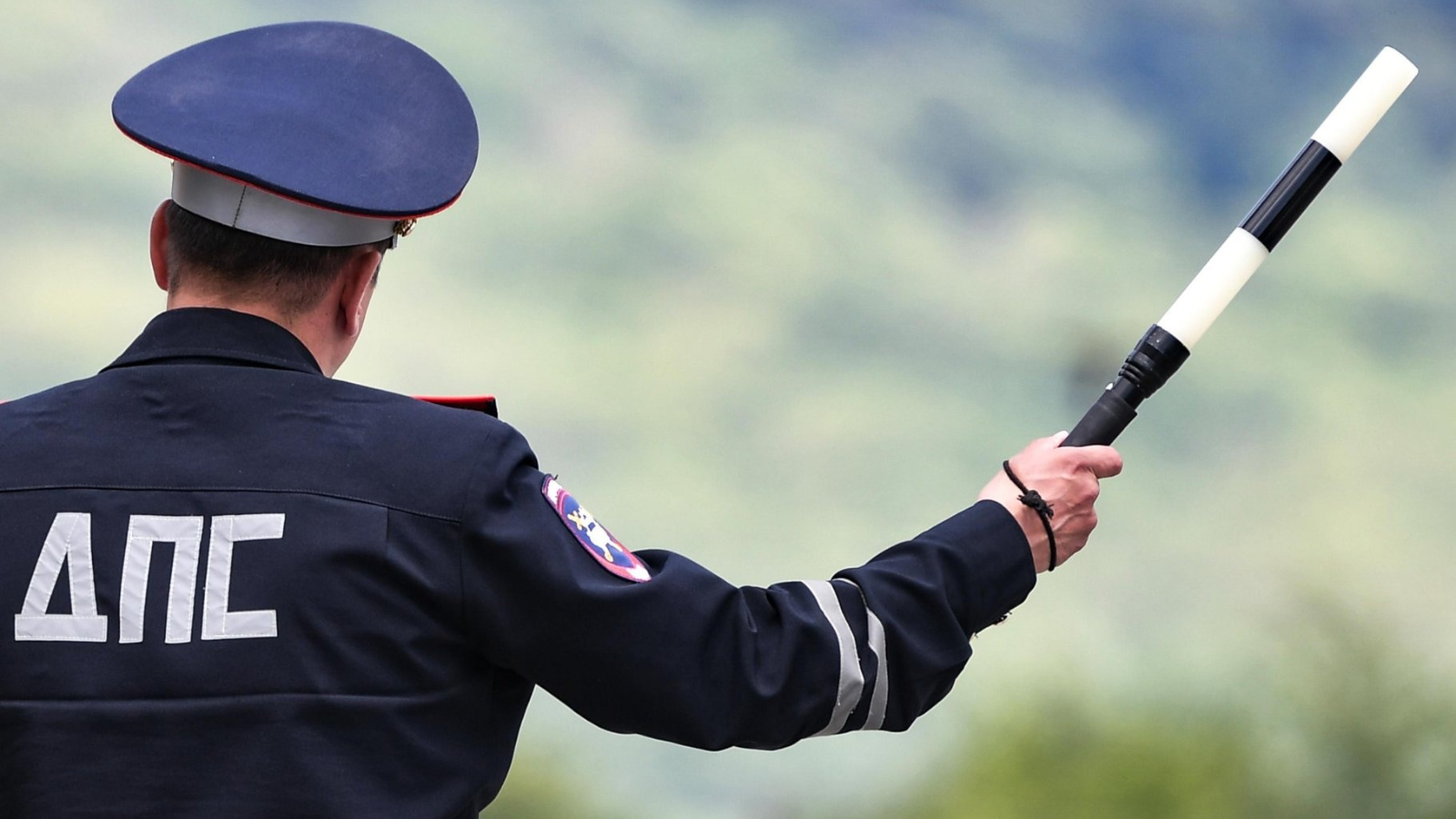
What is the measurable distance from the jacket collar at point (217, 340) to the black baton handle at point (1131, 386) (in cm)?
65

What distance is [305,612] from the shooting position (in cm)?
107

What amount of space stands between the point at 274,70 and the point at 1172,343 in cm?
77

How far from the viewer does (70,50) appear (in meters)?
2.44

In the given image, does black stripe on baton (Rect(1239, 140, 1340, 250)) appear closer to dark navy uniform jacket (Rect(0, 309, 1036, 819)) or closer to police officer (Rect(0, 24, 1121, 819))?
police officer (Rect(0, 24, 1121, 819))

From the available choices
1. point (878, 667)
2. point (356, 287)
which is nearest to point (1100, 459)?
point (878, 667)

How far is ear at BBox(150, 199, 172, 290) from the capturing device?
120 cm

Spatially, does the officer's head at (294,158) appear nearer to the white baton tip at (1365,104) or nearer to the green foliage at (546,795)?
the white baton tip at (1365,104)

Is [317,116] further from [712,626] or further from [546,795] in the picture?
[546,795]

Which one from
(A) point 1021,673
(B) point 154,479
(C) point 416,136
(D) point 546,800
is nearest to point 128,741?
(B) point 154,479

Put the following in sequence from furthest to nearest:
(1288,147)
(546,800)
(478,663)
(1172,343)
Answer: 1. (1288,147)
2. (546,800)
3. (1172,343)
4. (478,663)

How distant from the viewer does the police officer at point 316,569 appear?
3.48 ft

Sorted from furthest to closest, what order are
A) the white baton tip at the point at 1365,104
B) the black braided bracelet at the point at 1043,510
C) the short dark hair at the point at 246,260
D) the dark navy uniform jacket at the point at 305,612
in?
the white baton tip at the point at 1365,104 → the black braided bracelet at the point at 1043,510 → the short dark hair at the point at 246,260 → the dark navy uniform jacket at the point at 305,612

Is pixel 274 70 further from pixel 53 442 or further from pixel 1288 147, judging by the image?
pixel 1288 147

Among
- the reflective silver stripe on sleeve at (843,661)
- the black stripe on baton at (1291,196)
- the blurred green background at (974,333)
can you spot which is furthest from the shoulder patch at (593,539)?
the blurred green background at (974,333)
